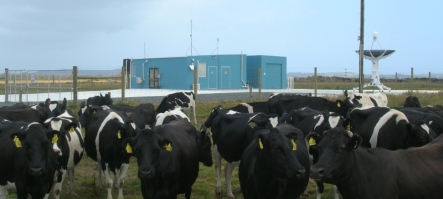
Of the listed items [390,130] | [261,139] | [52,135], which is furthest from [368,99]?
[52,135]

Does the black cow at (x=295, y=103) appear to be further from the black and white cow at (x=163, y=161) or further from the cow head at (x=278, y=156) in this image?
the cow head at (x=278, y=156)

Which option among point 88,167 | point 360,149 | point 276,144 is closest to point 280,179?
point 276,144

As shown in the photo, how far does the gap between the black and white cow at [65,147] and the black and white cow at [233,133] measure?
2814 mm

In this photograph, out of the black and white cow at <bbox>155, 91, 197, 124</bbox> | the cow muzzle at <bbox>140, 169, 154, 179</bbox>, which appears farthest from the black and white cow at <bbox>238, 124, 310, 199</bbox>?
the black and white cow at <bbox>155, 91, 197, 124</bbox>

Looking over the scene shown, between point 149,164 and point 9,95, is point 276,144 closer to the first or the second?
point 149,164

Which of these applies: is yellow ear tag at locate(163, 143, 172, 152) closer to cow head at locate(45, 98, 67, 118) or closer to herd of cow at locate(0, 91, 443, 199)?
herd of cow at locate(0, 91, 443, 199)

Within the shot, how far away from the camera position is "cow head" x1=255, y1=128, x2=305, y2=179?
19.9ft

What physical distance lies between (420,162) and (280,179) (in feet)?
5.52

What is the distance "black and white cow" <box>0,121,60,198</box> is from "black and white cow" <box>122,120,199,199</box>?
4.12ft

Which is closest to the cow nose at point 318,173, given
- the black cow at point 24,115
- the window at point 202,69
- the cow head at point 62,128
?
the cow head at point 62,128

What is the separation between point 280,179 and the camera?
6.54m

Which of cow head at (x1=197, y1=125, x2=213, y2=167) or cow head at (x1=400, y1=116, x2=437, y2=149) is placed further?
cow head at (x1=197, y1=125, x2=213, y2=167)

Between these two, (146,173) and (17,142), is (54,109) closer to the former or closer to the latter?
(17,142)

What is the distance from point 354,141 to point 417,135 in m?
3.29
